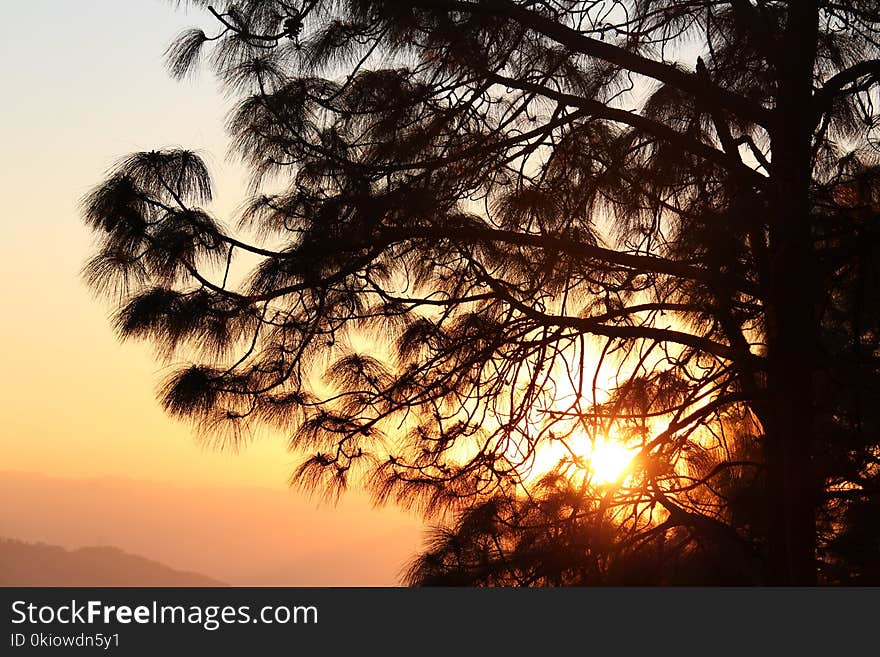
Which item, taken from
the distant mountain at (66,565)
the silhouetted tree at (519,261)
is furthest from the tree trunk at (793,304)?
the distant mountain at (66,565)

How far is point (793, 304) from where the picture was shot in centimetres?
307

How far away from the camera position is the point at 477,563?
3.64 m

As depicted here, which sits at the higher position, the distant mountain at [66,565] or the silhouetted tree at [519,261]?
the distant mountain at [66,565]

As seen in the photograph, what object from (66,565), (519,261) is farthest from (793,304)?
(66,565)

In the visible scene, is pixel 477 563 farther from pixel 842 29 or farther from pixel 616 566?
pixel 842 29

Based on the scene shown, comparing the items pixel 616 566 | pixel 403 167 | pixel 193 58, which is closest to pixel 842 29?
pixel 403 167

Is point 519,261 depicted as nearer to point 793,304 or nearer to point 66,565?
point 793,304

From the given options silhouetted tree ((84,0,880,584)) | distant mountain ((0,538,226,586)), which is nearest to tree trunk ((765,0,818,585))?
silhouetted tree ((84,0,880,584))

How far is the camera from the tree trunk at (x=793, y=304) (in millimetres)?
2982

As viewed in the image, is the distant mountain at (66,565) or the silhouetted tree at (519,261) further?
the distant mountain at (66,565)

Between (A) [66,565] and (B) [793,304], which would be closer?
(B) [793,304]

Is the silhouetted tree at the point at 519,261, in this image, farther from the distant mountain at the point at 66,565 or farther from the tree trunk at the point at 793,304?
the distant mountain at the point at 66,565
